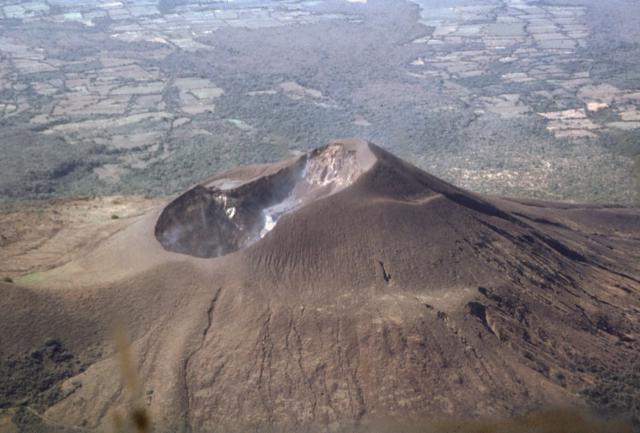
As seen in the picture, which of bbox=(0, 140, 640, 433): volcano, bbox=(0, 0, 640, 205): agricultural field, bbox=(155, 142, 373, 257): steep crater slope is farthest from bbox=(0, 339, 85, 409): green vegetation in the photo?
bbox=(0, 0, 640, 205): agricultural field

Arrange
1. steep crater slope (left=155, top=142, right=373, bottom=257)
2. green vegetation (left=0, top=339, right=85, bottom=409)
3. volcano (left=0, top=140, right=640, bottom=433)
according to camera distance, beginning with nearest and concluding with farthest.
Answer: green vegetation (left=0, top=339, right=85, bottom=409), volcano (left=0, top=140, right=640, bottom=433), steep crater slope (left=155, top=142, right=373, bottom=257)

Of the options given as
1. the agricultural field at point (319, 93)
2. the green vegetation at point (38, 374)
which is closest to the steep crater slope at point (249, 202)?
the green vegetation at point (38, 374)

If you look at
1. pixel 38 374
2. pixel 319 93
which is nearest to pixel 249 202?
pixel 38 374

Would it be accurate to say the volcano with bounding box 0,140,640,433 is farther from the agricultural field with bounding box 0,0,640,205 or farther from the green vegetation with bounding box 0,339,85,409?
the agricultural field with bounding box 0,0,640,205

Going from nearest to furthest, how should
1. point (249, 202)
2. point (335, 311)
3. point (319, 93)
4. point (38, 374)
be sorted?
1. point (38, 374)
2. point (335, 311)
3. point (249, 202)
4. point (319, 93)

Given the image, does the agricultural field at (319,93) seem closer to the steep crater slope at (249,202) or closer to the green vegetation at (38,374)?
the steep crater slope at (249,202)

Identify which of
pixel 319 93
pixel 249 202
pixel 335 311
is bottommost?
pixel 319 93

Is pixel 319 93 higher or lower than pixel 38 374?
lower

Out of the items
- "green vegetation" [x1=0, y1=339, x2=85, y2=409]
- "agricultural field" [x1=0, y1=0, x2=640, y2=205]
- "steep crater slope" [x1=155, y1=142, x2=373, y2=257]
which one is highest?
"steep crater slope" [x1=155, y1=142, x2=373, y2=257]

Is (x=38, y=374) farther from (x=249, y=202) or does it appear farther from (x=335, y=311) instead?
(x=249, y=202)
